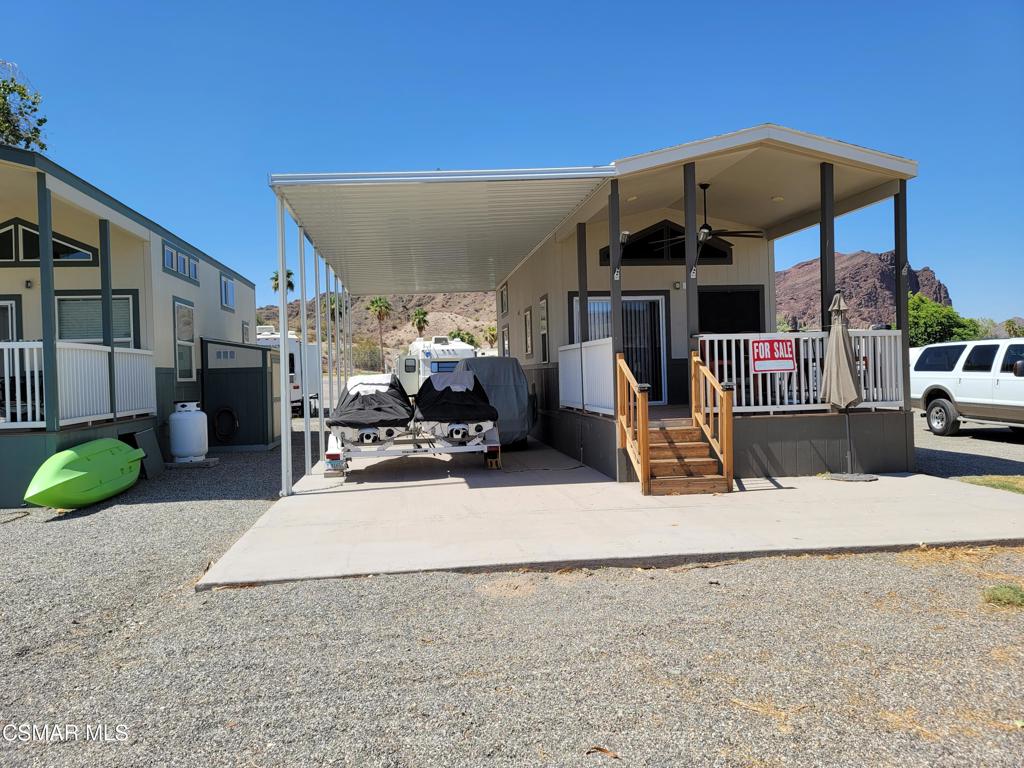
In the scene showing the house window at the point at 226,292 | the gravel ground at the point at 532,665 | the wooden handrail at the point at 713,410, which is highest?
the house window at the point at 226,292

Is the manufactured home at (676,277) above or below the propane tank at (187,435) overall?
above

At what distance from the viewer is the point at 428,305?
98.8 m

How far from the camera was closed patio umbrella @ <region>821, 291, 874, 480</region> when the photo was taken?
26.5 feet

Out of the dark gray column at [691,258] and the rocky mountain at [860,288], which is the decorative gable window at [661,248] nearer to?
the dark gray column at [691,258]

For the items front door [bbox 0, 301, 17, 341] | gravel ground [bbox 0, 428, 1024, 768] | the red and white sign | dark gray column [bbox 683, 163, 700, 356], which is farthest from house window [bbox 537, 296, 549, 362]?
front door [bbox 0, 301, 17, 341]

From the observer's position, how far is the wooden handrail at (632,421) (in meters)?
7.55

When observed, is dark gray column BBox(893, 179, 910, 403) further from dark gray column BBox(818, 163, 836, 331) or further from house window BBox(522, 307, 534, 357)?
house window BBox(522, 307, 534, 357)

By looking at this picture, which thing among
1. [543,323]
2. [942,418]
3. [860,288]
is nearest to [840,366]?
[543,323]

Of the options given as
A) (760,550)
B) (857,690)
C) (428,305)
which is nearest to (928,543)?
(760,550)

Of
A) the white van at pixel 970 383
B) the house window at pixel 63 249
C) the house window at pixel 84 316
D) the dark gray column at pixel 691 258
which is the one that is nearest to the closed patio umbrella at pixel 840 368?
the dark gray column at pixel 691 258

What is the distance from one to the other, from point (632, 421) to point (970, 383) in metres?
8.17

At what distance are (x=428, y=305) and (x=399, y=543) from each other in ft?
310

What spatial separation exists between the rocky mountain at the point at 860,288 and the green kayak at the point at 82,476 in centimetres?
9885

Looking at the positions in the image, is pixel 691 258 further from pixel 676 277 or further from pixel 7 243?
pixel 7 243
